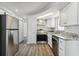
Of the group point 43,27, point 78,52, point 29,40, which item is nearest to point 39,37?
point 29,40

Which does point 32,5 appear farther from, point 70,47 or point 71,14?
point 70,47

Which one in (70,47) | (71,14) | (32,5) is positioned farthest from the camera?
(32,5)

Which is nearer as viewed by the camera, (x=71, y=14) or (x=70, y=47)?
(x=70, y=47)

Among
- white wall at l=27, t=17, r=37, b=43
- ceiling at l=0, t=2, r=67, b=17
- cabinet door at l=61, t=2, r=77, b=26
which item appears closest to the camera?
cabinet door at l=61, t=2, r=77, b=26

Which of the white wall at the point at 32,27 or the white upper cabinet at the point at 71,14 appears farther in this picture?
the white wall at the point at 32,27

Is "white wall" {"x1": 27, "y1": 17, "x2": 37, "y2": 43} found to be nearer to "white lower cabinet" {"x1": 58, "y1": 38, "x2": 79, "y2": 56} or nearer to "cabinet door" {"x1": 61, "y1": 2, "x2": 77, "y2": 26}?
"cabinet door" {"x1": 61, "y1": 2, "x2": 77, "y2": 26}

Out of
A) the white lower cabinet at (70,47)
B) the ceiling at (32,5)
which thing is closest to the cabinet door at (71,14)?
the ceiling at (32,5)

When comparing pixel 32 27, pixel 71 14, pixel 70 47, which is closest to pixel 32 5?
pixel 71 14

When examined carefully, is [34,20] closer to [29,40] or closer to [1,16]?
[29,40]

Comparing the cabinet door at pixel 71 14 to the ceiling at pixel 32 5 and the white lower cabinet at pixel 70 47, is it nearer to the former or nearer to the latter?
the ceiling at pixel 32 5

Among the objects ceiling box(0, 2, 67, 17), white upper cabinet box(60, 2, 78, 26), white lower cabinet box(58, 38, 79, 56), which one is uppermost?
ceiling box(0, 2, 67, 17)

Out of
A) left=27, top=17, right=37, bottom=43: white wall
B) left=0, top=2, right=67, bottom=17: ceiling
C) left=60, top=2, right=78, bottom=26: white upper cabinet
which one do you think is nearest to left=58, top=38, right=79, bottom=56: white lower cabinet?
left=60, top=2, right=78, bottom=26: white upper cabinet

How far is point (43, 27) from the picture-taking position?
10.6 meters

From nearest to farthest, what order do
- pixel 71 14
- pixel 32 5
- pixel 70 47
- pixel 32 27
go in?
pixel 70 47
pixel 71 14
pixel 32 5
pixel 32 27
